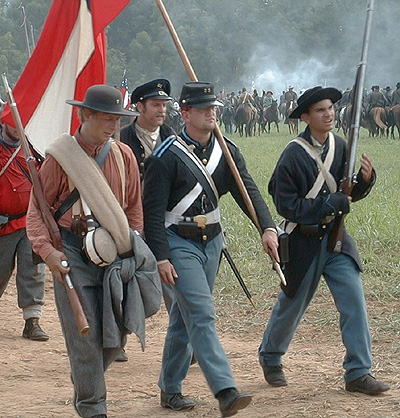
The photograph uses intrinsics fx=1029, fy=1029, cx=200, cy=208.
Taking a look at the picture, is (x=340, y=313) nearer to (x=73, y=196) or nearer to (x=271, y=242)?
(x=271, y=242)

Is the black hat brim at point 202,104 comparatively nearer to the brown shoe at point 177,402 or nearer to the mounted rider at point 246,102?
the brown shoe at point 177,402

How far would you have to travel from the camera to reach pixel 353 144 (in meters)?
5.80

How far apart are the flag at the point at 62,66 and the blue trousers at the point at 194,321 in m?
1.46

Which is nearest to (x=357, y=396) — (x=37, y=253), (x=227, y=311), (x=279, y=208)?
(x=279, y=208)

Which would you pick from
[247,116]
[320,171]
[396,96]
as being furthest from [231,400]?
[247,116]

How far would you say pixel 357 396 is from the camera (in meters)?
5.86

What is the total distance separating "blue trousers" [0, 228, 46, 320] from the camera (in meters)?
8.05

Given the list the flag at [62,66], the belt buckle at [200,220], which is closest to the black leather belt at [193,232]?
the belt buckle at [200,220]

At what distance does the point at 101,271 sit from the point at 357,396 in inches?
66.7

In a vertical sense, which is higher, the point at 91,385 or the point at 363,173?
the point at 363,173

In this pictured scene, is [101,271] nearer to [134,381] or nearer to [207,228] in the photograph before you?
[207,228]

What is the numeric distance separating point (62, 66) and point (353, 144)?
219 cm

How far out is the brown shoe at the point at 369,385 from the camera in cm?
580

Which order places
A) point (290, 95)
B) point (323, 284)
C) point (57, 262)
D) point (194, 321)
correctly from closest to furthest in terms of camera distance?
1. point (57, 262)
2. point (194, 321)
3. point (323, 284)
4. point (290, 95)
